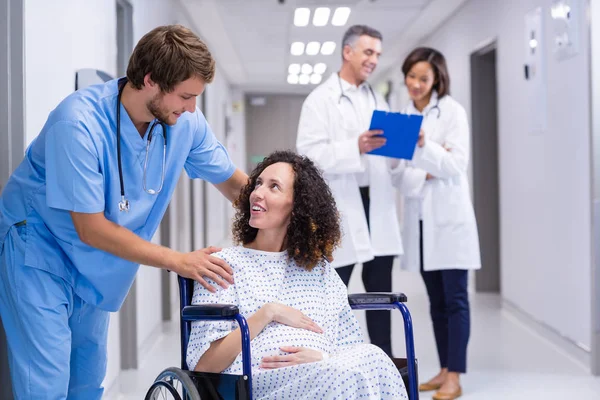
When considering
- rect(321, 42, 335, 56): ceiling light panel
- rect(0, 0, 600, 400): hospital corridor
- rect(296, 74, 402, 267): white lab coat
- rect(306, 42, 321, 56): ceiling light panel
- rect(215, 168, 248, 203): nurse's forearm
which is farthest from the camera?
rect(306, 42, 321, 56): ceiling light panel

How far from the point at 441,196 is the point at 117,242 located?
1.77 metres

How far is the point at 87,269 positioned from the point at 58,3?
1.09 m

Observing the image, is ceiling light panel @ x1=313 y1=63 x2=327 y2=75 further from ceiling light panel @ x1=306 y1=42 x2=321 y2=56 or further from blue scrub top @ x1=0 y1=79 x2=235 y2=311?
blue scrub top @ x1=0 y1=79 x2=235 y2=311

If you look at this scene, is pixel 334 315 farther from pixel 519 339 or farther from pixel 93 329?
pixel 519 339

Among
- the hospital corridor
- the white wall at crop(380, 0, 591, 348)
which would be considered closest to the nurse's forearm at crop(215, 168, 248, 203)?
the hospital corridor

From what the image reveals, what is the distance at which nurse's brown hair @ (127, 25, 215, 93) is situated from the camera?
1638 millimetres

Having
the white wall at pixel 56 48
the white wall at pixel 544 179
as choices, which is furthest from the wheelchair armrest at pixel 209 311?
the white wall at pixel 544 179

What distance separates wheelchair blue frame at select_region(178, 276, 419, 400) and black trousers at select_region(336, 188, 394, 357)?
115 cm

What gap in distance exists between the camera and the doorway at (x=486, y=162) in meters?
5.80

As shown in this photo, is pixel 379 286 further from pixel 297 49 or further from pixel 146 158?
pixel 297 49

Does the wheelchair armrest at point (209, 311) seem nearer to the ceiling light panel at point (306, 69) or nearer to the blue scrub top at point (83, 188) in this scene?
the blue scrub top at point (83, 188)

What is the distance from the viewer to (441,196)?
309 cm

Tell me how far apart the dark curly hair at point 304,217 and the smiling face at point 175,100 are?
0.39 meters

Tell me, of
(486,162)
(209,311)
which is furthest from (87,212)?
(486,162)
